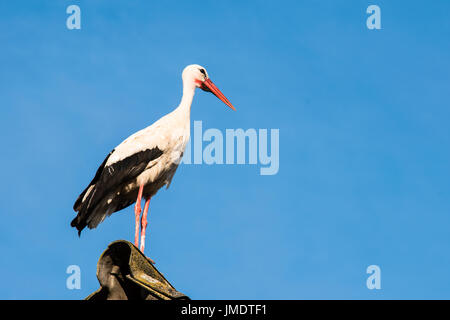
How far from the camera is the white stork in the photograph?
39.6 feet

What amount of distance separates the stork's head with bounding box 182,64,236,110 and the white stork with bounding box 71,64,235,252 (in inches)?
39.0

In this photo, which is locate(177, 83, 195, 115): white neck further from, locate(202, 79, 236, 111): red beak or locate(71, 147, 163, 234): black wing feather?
locate(71, 147, 163, 234): black wing feather

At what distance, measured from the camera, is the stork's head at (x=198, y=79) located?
1389cm

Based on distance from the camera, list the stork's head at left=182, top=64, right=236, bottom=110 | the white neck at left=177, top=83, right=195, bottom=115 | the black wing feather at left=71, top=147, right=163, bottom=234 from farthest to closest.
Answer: the stork's head at left=182, top=64, right=236, bottom=110 → the white neck at left=177, top=83, right=195, bottom=115 → the black wing feather at left=71, top=147, right=163, bottom=234

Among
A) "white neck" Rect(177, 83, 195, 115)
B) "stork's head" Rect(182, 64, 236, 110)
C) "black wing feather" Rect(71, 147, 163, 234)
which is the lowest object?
"black wing feather" Rect(71, 147, 163, 234)

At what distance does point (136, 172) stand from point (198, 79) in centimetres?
244

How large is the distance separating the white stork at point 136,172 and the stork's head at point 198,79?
990mm

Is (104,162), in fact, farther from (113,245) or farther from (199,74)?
(113,245)

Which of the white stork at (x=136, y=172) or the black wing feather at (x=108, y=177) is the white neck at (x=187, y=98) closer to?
the white stork at (x=136, y=172)

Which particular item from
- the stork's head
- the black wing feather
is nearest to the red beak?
the stork's head

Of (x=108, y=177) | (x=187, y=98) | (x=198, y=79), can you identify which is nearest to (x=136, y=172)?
(x=108, y=177)

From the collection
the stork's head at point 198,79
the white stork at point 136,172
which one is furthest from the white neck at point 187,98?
the white stork at point 136,172
